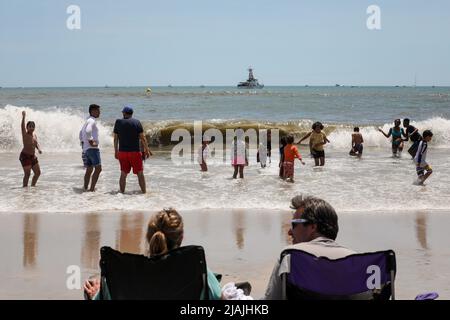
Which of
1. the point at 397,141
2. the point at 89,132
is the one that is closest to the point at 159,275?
the point at 89,132

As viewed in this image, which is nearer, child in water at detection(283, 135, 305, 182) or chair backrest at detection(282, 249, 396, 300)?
chair backrest at detection(282, 249, 396, 300)

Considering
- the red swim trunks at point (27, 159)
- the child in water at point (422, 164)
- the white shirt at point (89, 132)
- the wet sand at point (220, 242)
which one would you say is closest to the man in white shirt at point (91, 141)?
the white shirt at point (89, 132)

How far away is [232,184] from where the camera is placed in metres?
12.5

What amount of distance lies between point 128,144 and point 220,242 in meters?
4.22

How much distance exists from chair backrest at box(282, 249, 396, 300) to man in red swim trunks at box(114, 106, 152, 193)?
25.7 feet

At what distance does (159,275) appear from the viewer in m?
3.50

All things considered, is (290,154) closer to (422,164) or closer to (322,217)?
(422,164)

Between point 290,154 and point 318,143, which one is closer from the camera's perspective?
point 290,154

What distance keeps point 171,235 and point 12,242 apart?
4427 mm

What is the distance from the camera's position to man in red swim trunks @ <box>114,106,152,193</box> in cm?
1097
